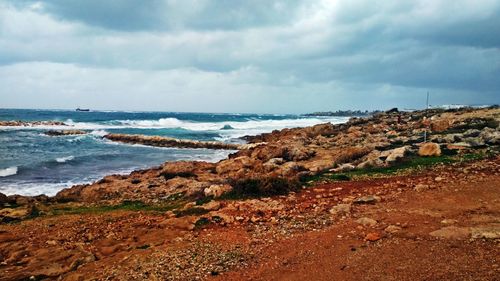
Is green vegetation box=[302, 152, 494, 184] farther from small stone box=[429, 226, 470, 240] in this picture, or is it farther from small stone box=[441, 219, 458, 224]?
small stone box=[429, 226, 470, 240]

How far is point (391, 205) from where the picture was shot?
961cm

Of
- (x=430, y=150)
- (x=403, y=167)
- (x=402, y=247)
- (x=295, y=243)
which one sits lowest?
(x=295, y=243)

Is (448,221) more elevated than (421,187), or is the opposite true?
(421,187)

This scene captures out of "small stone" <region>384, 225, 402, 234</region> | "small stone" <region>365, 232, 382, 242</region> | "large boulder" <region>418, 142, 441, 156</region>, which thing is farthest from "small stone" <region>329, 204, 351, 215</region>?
"large boulder" <region>418, 142, 441, 156</region>

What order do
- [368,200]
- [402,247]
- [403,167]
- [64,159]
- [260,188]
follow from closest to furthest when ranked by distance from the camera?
[402,247] < [368,200] < [260,188] < [403,167] < [64,159]

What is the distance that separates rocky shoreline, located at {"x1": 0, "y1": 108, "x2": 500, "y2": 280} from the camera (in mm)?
7148

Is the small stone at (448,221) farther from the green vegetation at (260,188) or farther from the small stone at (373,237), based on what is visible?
the green vegetation at (260,188)

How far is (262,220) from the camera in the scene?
31.1 ft

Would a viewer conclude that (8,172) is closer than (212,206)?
No

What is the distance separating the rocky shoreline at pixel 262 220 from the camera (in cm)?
715

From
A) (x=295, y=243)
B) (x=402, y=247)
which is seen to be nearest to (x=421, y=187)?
(x=402, y=247)

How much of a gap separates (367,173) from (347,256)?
23.8 feet

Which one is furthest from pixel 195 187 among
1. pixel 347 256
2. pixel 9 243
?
pixel 347 256

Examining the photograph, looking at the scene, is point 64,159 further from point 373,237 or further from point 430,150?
point 373,237
